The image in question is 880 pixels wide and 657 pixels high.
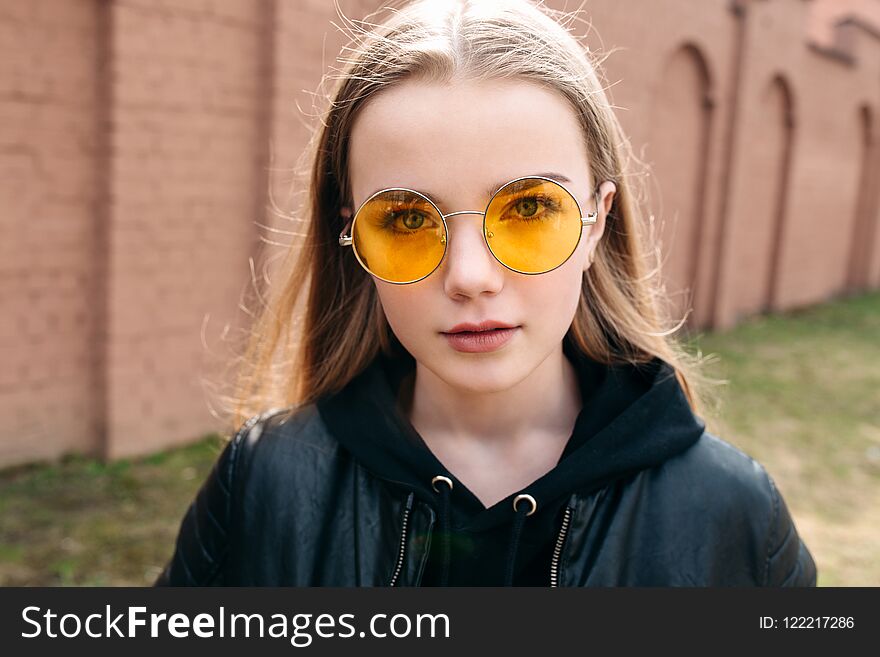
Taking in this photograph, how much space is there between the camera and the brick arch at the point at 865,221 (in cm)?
1526

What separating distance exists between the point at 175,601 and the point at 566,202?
1138mm

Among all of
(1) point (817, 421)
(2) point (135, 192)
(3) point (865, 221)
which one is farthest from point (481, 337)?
(3) point (865, 221)

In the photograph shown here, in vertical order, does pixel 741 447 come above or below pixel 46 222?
below

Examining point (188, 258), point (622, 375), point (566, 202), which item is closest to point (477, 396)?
point (622, 375)

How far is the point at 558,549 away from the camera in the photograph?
1532mm

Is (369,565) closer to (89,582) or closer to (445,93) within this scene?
(445,93)

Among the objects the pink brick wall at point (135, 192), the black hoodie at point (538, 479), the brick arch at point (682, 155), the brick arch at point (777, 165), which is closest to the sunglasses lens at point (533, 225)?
the black hoodie at point (538, 479)

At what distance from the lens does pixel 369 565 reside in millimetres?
1601

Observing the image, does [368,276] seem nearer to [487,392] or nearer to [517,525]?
[487,392]

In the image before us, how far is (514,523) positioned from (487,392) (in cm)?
25

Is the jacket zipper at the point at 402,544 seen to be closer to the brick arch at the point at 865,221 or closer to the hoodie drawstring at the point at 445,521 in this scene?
the hoodie drawstring at the point at 445,521

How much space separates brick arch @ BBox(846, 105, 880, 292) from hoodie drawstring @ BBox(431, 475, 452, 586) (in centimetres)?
1593

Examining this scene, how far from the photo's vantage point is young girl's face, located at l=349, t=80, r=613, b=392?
143 cm

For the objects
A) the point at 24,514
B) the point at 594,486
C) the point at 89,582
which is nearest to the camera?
the point at 594,486
